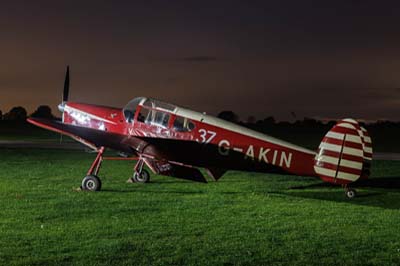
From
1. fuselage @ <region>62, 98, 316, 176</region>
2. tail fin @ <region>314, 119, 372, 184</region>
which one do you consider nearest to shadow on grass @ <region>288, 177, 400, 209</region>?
tail fin @ <region>314, 119, 372, 184</region>

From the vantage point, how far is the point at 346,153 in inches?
449

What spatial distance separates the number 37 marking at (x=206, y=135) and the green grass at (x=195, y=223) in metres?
1.36

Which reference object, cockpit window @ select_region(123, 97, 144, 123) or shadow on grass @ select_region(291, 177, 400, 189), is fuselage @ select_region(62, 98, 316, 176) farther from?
shadow on grass @ select_region(291, 177, 400, 189)

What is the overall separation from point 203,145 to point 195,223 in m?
3.92

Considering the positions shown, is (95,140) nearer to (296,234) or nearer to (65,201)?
(65,201)

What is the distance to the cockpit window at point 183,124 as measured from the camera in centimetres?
1294

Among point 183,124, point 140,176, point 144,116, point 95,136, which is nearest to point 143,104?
point 144,116

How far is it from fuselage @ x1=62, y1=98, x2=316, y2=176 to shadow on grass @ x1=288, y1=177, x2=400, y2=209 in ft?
3.99

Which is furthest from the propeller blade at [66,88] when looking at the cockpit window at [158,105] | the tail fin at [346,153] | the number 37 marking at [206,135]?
the tail fin at [346,153]

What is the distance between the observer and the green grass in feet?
22.8

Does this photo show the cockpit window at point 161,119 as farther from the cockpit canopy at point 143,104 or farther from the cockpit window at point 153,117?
the cockpit canopy at point 143,104

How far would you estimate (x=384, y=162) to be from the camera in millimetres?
23562

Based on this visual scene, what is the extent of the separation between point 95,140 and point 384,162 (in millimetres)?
15605

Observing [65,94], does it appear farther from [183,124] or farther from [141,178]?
[183,124]
